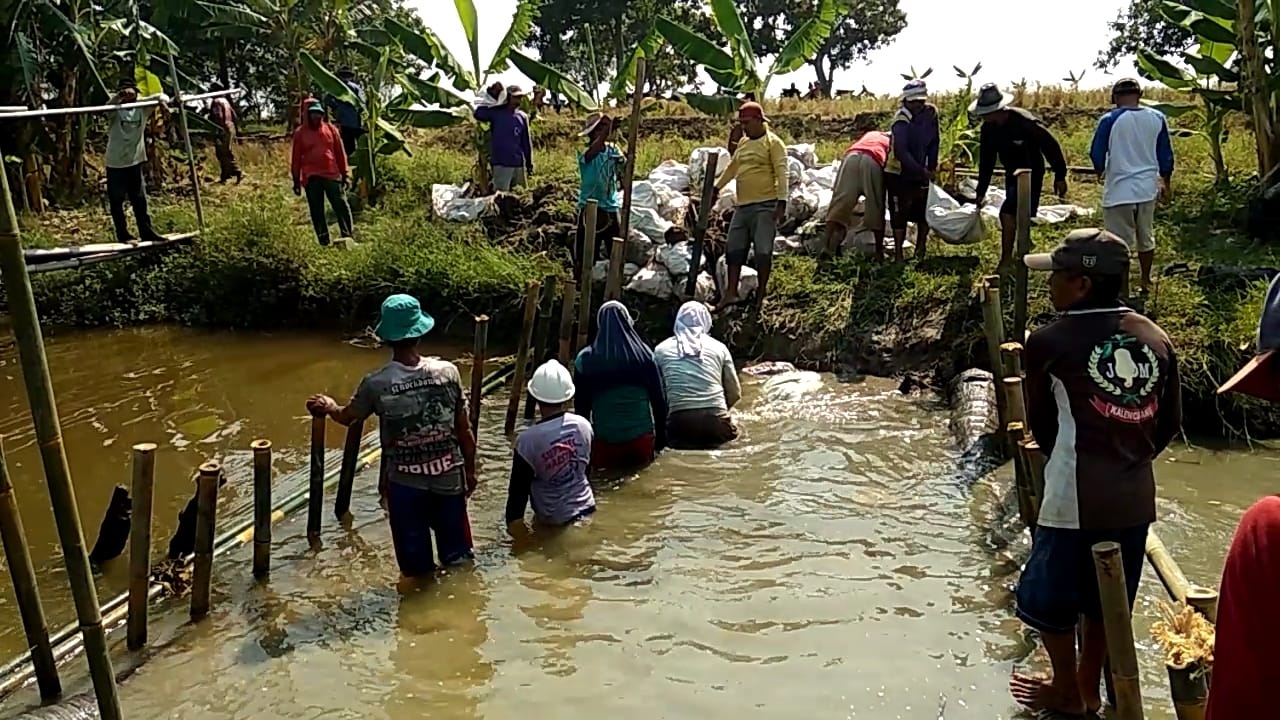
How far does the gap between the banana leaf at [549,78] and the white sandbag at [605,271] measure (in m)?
3.99

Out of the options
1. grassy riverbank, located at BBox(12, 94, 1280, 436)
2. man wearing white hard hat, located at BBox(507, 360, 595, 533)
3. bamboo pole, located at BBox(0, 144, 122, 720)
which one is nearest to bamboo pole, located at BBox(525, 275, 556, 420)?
grassy riverbank, located at BBox(12, 94, 1280, 436)

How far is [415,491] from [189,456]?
11.7ft

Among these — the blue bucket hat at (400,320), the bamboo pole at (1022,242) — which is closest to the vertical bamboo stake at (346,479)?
the blue bucket hat at (400,320)

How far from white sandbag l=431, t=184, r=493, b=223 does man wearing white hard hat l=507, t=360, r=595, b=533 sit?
6.39 metres

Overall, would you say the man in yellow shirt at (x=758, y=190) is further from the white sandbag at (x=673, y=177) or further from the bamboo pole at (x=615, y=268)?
the white sandbag at (x=673, y=177)

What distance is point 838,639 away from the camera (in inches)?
188

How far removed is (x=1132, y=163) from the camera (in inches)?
325

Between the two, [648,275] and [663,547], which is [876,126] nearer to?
[648,275]

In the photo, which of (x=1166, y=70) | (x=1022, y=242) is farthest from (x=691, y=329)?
(x=1166, y=70)

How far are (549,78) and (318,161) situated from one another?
3189mm

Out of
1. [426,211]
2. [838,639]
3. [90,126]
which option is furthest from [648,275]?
[90,126]

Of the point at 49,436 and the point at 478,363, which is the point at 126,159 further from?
the point at 49,436

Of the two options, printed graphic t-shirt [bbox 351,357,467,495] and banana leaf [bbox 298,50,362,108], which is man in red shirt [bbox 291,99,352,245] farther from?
printed graphic t-shirt [bbox 351,357,467,495]

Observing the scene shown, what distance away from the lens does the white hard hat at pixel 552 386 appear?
601cm
